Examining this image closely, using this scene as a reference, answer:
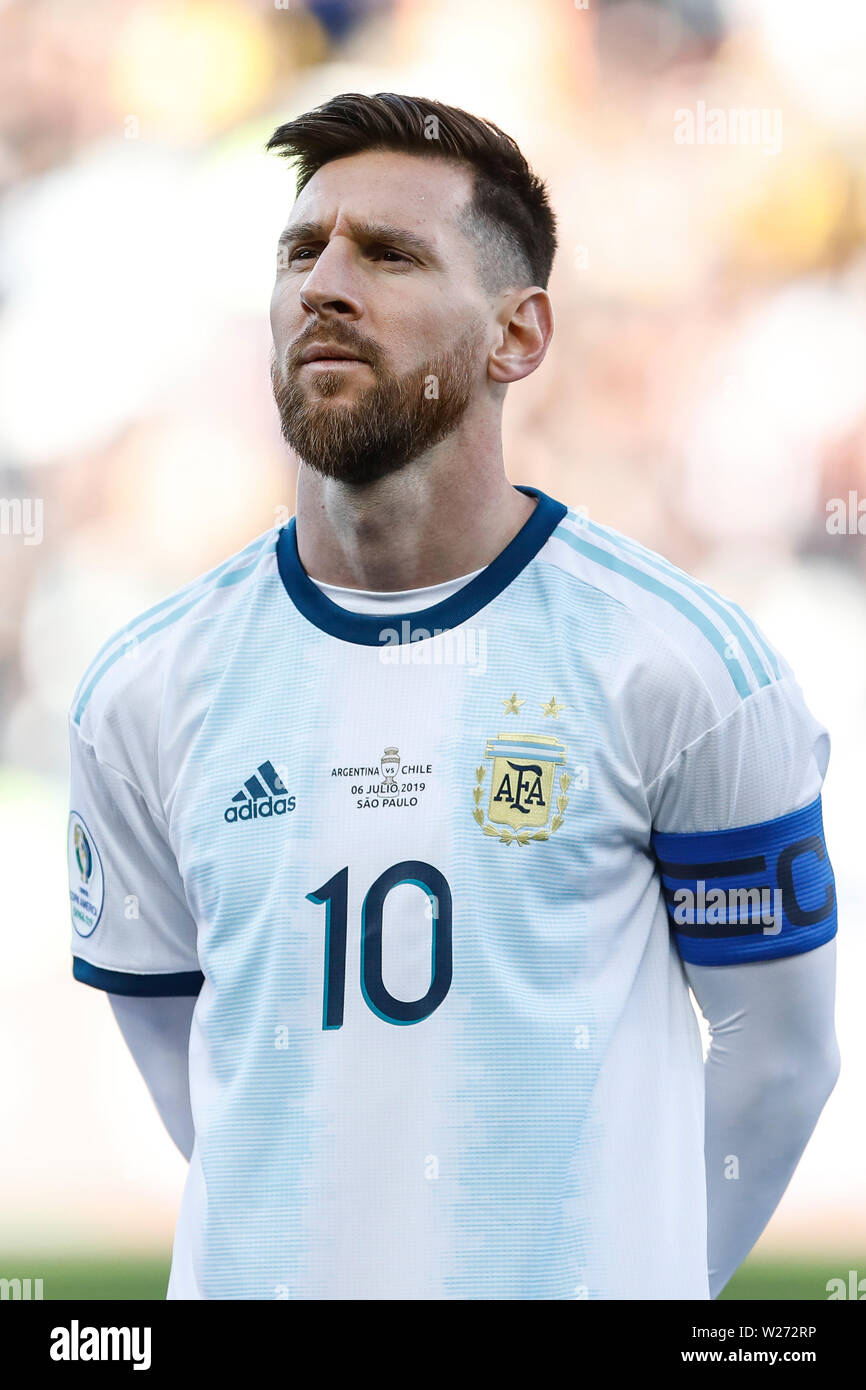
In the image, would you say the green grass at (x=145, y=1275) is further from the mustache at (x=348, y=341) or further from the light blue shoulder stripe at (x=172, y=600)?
the mustache at (x=348, y=341)

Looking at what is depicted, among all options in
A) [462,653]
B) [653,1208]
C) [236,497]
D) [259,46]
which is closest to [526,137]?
[259,46]

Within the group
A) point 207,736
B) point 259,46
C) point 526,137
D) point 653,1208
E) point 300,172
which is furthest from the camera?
point 259,46

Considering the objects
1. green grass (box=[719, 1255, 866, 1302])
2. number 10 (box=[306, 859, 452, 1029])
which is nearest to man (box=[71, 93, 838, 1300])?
number 10 (box=[306, 859, 452, 1029])

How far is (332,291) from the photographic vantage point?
1518mm

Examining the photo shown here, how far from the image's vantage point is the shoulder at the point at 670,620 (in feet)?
4.98

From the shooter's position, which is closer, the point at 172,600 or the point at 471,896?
the point at 471,896

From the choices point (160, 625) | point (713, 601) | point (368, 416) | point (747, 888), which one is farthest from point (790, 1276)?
point (368, 416)

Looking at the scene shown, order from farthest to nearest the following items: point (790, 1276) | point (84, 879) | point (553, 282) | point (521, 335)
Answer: point (553, 282) < point (790, 1276) < point (84, 879) < point (521, 335)

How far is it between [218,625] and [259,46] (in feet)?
16.2

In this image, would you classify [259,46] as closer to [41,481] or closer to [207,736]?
[41,481]

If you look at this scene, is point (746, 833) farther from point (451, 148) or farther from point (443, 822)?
point (451, 148)

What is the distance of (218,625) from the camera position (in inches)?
65.7

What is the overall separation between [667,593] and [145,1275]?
2.91 meters
